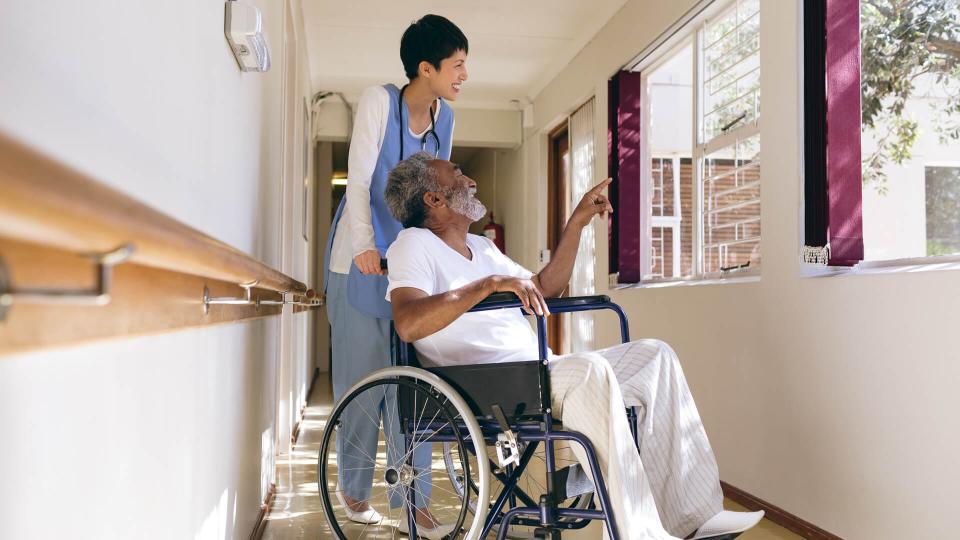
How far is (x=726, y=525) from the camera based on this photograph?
192 centimetres

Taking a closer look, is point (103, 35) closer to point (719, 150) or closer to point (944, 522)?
point (944, 522)

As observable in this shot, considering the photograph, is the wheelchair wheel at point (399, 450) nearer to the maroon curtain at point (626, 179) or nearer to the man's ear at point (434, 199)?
the man's ear at point (434, 199)

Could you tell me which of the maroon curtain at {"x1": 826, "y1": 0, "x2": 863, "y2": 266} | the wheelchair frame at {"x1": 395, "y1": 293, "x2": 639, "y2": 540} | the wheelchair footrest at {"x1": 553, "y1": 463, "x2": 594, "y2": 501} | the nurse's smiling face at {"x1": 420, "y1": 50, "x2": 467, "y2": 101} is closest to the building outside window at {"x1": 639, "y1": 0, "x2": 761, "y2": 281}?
the maroon curtain at {"x1": 826, "y1": 0, "x2": 863, "y2": 266}

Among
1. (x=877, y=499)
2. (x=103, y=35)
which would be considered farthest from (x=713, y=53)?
(x=103, y=35)

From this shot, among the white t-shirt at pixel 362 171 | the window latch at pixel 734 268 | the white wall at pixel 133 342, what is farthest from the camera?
the window latch at pixel 734 268

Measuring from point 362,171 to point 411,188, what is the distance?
0.80ft

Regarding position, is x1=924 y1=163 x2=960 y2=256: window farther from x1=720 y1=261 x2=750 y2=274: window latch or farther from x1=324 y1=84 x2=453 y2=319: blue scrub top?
x1=324 y1=84 x2=453 y2=319: blue scrub top

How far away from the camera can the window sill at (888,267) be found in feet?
7.78

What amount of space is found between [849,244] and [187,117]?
221 cm

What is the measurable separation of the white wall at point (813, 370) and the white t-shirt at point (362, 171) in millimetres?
1493

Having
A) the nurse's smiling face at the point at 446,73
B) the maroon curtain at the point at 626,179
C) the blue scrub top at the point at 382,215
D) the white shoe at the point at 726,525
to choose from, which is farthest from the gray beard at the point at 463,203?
the maroon curtain at the point at 626,179

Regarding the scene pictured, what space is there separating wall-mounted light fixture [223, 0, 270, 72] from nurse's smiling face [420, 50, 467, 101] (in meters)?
0.79

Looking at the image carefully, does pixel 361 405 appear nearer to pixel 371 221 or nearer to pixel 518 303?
pixel 371 221

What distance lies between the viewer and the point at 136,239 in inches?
22.7
